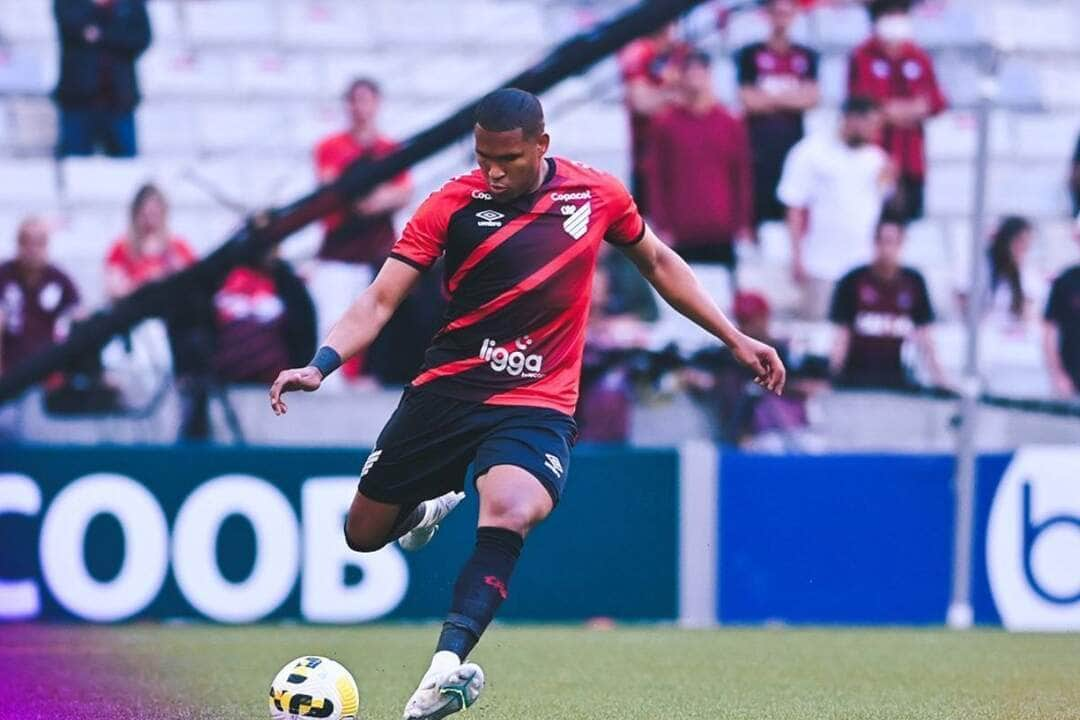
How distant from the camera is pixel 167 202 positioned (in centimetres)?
1345

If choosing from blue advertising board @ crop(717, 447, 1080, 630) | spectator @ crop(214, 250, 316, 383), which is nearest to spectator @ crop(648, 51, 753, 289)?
blue advertising board @ crop(717, 447, 1080, 630)

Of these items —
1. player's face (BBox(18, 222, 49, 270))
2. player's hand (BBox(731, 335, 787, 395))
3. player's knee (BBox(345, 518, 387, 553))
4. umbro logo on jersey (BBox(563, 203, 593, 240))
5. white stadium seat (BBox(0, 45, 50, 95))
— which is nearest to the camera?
umbro logo on jersey (BBox(563, 203, 593, 240))

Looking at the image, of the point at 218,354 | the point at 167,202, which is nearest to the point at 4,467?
the point at 218,354

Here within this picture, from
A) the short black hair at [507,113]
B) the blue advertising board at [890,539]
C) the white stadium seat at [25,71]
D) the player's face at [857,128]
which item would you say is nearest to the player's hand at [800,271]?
the player's face at [857,128]

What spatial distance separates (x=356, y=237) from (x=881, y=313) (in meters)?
3.30

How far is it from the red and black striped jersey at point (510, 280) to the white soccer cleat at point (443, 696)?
1.31m

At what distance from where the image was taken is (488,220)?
6.95 meters

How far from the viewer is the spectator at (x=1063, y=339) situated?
1330 cm

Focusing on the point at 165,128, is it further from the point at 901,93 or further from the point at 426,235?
the point at 426,235

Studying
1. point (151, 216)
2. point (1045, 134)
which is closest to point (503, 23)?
point (1045, 134)

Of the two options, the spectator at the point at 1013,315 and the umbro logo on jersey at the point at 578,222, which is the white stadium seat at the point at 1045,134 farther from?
the umbro logo on jersey at the point at 578,222

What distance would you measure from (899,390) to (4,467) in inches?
209

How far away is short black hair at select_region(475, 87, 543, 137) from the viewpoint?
6.63 metres

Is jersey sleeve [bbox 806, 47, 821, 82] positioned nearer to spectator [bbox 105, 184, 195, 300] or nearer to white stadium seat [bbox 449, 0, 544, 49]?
white stadium seat [bbox 449, 0, 544, 49]
